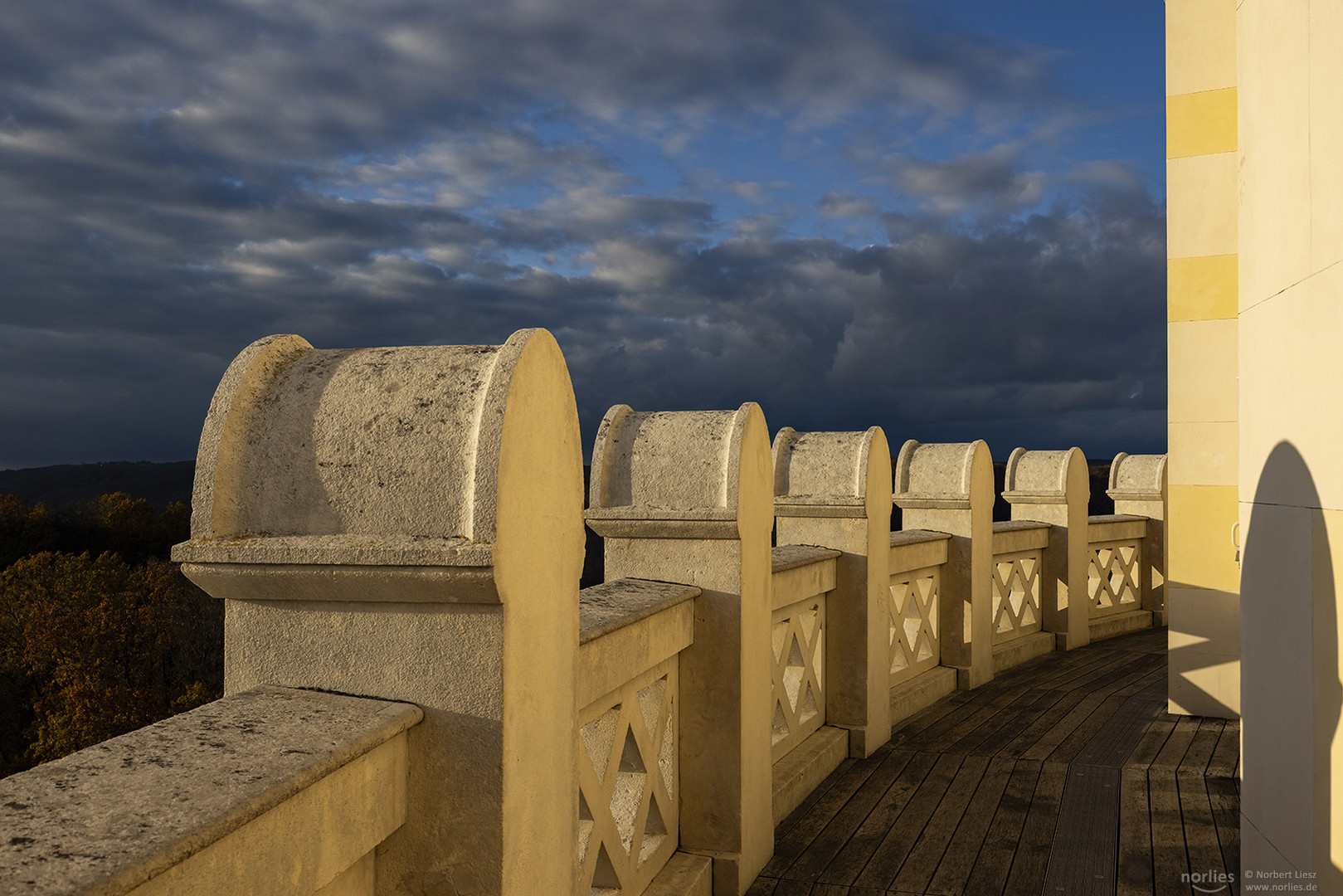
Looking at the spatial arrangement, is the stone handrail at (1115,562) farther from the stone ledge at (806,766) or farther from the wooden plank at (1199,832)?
the stone ledge at (806,766)

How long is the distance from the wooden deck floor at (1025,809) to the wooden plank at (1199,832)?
0.01 meters

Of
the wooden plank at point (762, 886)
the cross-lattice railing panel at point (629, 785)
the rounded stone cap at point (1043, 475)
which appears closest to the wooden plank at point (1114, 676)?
the rounded stone cap at point (1043, 475)

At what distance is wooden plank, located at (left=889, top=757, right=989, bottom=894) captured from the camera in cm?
450

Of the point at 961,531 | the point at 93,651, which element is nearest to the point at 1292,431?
the point at 961,531

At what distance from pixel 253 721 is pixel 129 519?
2343 inches

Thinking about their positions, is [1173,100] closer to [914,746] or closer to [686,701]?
[914,746]

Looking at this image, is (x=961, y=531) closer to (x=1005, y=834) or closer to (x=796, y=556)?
(x=796, y=556)

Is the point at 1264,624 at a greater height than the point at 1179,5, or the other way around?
the point at 1179,5

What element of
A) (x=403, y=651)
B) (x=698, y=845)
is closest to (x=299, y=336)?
(x=403, y=651)

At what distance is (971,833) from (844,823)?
0.66 m

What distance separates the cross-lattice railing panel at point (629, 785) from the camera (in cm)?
338

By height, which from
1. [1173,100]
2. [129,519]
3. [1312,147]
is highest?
[1173,100]

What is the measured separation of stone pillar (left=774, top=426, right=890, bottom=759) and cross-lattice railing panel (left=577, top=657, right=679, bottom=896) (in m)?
2.31

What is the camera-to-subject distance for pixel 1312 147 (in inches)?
125
